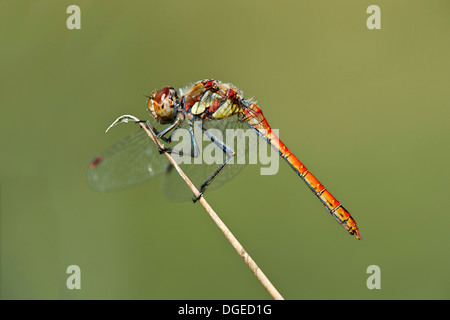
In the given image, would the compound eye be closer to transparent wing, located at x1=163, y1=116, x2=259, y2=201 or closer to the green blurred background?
transparent wing, located at x1=163, y1=116, x2=259, y2=201

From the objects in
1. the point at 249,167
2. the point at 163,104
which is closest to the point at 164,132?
the point at 163,104

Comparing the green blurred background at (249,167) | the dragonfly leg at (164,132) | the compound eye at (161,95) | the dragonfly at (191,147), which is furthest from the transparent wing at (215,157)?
the green blurred background at (249,167)

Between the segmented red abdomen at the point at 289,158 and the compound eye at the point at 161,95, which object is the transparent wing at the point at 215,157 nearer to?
the segmented red abdomen at the point at 289,158

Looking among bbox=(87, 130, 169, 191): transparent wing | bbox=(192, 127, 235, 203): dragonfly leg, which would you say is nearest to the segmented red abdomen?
bbox=(192, 127, 235, 203): dragonfly leg

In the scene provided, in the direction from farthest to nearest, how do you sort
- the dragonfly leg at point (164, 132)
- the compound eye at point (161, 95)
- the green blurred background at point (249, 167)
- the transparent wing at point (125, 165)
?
the green blurred background at point (249, 167) < the transparent wing at point (125, 165) < the compound eye at point (161, 95) < the dragonfly leg at point (164, 132)

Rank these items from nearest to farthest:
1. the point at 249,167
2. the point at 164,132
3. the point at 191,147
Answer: the point at 164,132, the point at 191,147, the point at 249,167

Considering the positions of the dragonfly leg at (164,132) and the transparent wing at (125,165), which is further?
the transparent wing at (125,165)

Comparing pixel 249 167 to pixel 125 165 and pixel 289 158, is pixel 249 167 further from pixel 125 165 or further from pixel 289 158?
pixel 125 165
